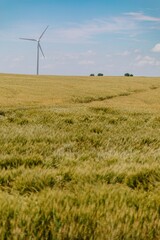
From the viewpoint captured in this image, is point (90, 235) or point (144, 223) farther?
point (144, 223)

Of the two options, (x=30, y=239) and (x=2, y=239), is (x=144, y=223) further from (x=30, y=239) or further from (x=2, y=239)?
(x=2, y=239)

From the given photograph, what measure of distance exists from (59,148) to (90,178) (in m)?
2.23

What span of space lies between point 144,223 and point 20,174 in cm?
220

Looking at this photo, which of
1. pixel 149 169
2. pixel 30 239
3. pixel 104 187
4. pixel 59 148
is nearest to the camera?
pixel 30 239

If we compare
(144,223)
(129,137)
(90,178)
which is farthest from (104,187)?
(129,137)

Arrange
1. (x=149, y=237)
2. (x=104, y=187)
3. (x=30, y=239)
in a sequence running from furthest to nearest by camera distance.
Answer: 1. (x=104, y=187)
2. (x=149, y=237)
3. (x=30, y=239)

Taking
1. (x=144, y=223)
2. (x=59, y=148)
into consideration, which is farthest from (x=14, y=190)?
Result: (x=59, y=148)

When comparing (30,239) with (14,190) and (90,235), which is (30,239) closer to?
(90,235)

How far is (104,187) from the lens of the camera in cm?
405

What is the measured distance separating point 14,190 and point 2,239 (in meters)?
1.47

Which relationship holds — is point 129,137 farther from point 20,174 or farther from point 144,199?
point 144,199

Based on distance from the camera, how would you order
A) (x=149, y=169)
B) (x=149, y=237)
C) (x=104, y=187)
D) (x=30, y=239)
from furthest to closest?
1. (x=149, y=169)
2. (x=104, y=187)
3. (x=149, y=237)
4. (x=30, y=239)

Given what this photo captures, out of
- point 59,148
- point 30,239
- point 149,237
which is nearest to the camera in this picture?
point 30,239

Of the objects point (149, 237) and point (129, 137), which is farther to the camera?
point (129, 137)
